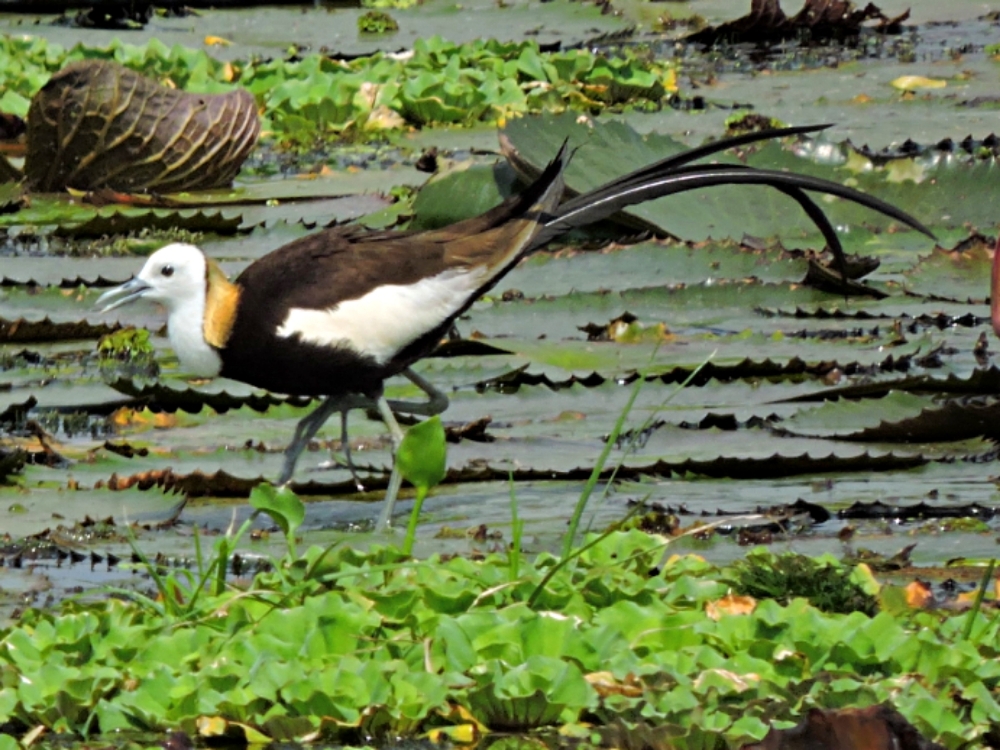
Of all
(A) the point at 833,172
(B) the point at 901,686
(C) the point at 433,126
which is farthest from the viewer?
(C) the point at 433,126

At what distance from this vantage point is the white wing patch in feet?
14.2

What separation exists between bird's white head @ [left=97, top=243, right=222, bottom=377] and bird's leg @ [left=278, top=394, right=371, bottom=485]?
26 centimetres

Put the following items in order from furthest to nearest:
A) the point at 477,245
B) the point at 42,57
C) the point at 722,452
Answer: the point at 42,57 → the point at 477,245 → the point at 722,452

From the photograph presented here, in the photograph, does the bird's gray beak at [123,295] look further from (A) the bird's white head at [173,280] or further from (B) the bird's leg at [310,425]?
(B) the bird's leg at [310,425]

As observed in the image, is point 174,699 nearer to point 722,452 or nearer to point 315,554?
point 315,554

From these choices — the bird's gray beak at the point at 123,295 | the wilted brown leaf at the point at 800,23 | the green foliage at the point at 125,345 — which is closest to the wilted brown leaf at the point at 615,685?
the bird's gray beak at the point at 123,295

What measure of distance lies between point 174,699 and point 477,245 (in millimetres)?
2019

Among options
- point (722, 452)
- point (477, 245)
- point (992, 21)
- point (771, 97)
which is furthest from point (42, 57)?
point (722, 452)

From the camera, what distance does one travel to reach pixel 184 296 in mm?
4426

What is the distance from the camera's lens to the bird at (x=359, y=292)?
4.34m

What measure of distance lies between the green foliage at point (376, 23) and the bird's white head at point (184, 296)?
7392mm

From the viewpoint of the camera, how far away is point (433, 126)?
28.5 feet

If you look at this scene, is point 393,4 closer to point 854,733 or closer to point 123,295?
point 123,295

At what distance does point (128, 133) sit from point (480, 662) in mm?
4662
